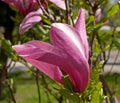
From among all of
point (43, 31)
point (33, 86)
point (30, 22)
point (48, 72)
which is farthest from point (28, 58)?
point (33, 86)

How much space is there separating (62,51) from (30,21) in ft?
1.16

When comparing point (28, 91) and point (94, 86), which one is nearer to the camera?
point (94, 86)

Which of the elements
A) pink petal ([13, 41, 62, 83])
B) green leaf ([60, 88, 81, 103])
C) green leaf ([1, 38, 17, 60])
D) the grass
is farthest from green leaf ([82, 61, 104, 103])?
the grass

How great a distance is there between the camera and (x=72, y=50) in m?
0.84

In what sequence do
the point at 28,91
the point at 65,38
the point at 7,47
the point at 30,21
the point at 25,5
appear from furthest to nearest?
the point at 28,91, the point at 7,47, the point at 25,5, the point at 30,21, the point at 65,38

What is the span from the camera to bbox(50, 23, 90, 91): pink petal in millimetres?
822

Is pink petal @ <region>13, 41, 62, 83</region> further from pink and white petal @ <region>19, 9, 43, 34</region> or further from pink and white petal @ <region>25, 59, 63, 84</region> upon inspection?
pink and white petal @ <region>19, 9, 43, 34</region>

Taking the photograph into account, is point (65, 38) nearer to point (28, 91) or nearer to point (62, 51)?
point (62, 51)

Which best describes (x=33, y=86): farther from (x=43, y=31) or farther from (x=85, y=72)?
(x=85, y=72)

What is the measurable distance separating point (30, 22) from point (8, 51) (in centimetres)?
39

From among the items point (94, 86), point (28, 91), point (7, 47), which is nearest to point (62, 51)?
point (94, 86)

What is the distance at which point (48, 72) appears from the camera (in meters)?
0.88

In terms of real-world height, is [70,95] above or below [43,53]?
below

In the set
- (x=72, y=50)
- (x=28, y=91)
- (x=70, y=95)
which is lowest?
(x=28, y=91)
